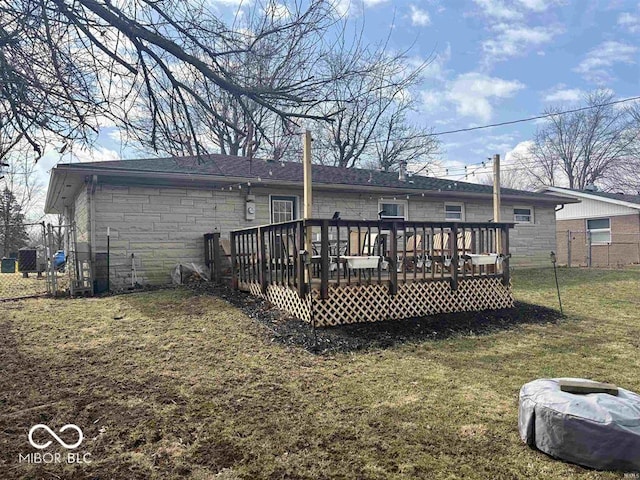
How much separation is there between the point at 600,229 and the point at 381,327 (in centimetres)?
1846

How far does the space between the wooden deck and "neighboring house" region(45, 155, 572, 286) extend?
197 centimetres

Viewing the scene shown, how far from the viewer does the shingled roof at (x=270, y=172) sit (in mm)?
9008

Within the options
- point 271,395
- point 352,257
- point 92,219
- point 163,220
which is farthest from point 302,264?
point 92,219

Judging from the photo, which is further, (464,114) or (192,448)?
(464,114)

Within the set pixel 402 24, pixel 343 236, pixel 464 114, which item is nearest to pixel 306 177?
pixel 402 24

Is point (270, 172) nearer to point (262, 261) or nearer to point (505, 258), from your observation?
point (262, 261)

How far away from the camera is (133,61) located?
4129 mm

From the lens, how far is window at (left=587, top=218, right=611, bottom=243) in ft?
62.6

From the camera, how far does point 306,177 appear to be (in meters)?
5.59

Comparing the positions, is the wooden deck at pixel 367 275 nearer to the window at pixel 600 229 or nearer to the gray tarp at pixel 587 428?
the gray tarp at pixel 587 428

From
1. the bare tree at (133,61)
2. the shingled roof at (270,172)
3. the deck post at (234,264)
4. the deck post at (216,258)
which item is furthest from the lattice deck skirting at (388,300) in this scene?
the shingled roof at (270,172)

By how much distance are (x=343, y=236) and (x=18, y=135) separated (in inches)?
297

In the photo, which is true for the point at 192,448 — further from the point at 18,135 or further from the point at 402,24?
the point at 402,24

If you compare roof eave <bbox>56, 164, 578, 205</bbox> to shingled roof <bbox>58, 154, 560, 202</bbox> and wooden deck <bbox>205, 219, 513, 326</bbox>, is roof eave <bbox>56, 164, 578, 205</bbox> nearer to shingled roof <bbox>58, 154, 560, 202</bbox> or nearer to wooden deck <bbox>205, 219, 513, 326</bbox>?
shingled roof <bbox>58, 154, 560, 202</bbox>
